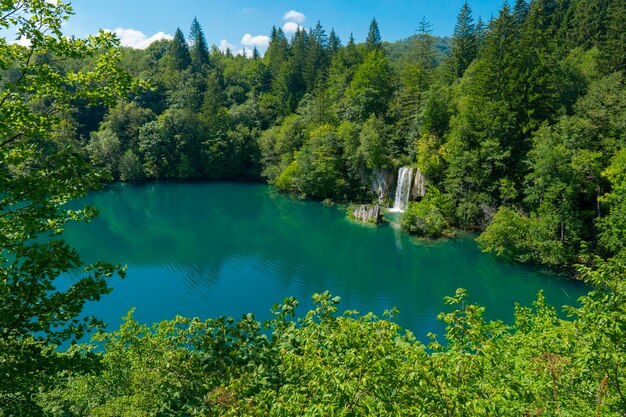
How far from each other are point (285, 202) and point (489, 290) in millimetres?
25425

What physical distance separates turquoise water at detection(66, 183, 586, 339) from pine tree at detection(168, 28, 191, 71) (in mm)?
39052

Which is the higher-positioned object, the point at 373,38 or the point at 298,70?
the point at 373,38

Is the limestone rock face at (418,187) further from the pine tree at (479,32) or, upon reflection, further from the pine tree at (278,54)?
the pine tree at (278,54)

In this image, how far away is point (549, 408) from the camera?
5664mm

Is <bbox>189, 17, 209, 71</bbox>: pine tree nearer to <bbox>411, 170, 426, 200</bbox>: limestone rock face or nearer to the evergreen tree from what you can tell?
the evergreen tree

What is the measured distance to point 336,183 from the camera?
41000 millimetres

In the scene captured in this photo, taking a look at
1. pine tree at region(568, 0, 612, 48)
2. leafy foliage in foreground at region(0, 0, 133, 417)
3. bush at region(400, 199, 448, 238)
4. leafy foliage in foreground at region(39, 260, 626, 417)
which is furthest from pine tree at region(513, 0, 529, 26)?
leafy foliage in foreground at region(0, 0, 133, 417)

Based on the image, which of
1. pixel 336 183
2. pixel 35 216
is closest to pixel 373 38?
pixel 336 183

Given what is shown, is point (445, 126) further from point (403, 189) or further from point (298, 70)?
point (298, 70)

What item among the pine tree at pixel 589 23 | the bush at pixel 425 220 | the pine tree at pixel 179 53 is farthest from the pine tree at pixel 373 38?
the pine tree at pixel 179 53

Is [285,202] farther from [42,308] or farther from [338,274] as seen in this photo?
[42,308]

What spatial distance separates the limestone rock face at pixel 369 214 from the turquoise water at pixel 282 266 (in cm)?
115

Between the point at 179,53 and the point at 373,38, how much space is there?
36420 millimetres

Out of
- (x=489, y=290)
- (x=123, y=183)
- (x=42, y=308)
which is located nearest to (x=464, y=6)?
(x=489, y=290)
